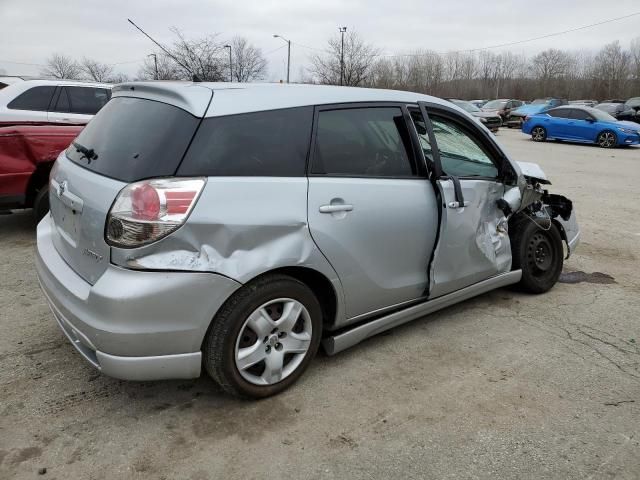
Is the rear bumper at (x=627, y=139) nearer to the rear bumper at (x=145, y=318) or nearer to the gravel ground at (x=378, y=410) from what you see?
the gravel ground at (x=378, y=410)

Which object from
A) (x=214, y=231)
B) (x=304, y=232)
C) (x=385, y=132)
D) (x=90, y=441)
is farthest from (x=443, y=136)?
(x=90, y=441)

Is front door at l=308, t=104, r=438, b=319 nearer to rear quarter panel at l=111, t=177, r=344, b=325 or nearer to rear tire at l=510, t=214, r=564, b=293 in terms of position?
rear quarter panel at l=111, t=177, r=344, b=325

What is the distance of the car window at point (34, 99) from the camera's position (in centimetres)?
835

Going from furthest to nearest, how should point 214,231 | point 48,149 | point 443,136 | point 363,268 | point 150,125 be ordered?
point 48,149
point 443,136
point 363,268
point 150,125
point 214,231

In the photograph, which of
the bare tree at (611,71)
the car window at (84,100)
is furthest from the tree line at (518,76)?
the car window at (84,100)

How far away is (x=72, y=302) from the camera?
8.32ft

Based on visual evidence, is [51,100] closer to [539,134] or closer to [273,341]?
[273,341]

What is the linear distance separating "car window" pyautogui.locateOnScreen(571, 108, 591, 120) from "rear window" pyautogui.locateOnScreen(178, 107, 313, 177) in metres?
19.4

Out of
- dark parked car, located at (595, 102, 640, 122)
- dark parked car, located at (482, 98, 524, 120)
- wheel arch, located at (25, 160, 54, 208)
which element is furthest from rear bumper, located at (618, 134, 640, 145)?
wheel arch, located at (25, 160, 54, 208)

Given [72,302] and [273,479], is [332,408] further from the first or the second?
[72,302]

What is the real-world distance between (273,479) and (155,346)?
79cm

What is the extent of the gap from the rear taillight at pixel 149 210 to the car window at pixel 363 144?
2.47 ft

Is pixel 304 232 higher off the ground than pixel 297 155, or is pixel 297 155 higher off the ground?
pixel 297 155

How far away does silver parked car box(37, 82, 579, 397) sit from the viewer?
235 cm
